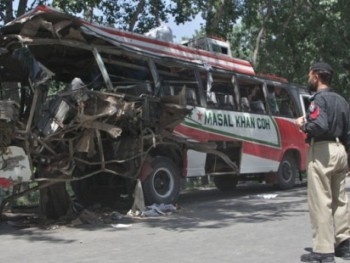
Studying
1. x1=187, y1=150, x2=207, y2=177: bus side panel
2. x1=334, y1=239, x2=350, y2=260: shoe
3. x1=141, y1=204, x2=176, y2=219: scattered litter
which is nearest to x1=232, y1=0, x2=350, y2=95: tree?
x1=187, y1=150, x2=207, y2=177: bus side panel

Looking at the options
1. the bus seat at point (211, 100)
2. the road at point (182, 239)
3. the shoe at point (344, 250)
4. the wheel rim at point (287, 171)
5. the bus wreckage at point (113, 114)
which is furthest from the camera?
the wheel rim at point (287, 171)

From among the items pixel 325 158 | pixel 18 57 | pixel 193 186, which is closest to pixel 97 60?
pixel 18 57

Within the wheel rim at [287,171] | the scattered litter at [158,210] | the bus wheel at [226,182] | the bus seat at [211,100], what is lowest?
the scattered litter at [158,210]

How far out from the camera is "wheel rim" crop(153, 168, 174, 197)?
1020cm

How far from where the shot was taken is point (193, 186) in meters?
16.5

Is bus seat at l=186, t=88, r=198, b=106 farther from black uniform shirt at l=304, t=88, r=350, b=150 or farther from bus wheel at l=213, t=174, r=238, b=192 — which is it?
black uniform shirt at l=304, t=88, r=350, b=150

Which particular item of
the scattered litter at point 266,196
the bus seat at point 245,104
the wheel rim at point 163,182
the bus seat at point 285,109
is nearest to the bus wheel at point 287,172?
the bus seat at point 285,109

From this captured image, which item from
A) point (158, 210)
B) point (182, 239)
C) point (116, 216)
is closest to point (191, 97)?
point (158, 210)

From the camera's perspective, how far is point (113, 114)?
28.8 ft

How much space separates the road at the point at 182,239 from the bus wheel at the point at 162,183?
17.7 inches

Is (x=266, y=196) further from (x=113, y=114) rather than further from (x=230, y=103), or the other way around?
(x=113, y=114)

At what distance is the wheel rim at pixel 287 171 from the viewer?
45.5 feet

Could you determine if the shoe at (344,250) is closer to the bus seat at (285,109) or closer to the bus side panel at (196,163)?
the bus side panel at (196,163)

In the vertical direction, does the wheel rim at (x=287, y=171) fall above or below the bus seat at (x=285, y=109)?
below
